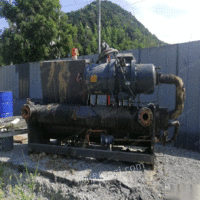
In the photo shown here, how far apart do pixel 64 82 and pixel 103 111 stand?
1191 mm

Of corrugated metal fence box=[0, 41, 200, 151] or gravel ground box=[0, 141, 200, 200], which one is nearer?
gravel ground box=[0, 141, 200, 200]

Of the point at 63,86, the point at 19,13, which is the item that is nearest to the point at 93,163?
the point at 63,86

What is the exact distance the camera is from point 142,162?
3650mm

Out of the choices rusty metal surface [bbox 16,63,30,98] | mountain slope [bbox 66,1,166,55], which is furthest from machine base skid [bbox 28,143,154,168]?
mountain slope [bbox 66,1,166,55]

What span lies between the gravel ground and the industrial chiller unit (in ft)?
0.69

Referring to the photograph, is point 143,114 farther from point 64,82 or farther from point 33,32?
point 33,32

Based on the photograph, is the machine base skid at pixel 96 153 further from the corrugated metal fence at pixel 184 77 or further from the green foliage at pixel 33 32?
the green foliage at pixel 33 32

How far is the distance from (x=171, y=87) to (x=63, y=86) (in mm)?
3115

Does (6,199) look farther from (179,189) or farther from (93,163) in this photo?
(179,189)

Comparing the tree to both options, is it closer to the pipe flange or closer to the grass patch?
the grass patch

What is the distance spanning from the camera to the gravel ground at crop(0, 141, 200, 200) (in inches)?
121

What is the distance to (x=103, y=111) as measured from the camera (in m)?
3.92

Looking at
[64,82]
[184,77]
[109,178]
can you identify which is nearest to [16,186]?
[109,178]

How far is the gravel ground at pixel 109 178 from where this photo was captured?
3.09 meters
